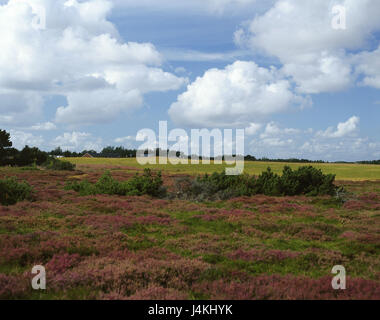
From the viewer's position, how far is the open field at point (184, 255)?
697 centimetres

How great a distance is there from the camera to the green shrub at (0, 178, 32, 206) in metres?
20.0

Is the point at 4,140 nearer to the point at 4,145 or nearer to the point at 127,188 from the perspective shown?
the point at 4,145

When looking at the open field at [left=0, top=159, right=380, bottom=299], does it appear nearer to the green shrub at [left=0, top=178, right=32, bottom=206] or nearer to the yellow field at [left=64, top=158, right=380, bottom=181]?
the green shrub at [left=0, top=178, right=32, bottom=206]

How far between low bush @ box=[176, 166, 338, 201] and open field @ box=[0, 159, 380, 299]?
897 centimetres

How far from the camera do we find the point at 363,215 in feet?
59.9

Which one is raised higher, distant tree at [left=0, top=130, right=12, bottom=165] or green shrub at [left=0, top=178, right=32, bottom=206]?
distant tree at [left=0, top=130, right=12, bottom=165]

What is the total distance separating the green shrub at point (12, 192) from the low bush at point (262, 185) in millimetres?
10841

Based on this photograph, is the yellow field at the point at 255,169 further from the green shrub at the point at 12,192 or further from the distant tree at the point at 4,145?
the green shrub at the point at 12,192

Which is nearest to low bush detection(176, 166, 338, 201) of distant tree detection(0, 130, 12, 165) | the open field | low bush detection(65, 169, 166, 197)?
low bush detection(65, 169, 166, 197)

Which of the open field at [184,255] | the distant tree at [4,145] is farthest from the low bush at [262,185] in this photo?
the distant tree at [4,145]

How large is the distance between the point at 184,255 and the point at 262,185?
19.6 metres
